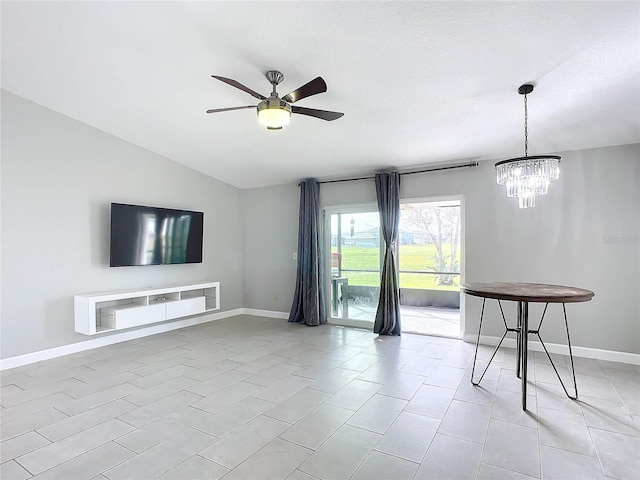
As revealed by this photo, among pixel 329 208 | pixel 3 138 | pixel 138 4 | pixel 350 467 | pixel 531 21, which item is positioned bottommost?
pixel 350 467

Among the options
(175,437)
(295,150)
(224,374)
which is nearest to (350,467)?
(175,437)

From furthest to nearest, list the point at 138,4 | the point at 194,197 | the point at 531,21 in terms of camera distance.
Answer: the point at 194,197
the point at 138,4
the point at 531,21

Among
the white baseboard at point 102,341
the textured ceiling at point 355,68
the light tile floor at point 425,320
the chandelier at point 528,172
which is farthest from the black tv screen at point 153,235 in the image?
the chandelier at point 528,172

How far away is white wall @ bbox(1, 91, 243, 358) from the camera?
3.92 meters

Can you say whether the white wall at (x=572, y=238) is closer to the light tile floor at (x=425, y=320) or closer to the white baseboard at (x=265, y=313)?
the light tile floor at (x=425, y=320)

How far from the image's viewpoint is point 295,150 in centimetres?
497

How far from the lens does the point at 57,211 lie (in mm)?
4301

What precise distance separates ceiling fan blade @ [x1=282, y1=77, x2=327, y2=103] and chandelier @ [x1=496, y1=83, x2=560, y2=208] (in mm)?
1746

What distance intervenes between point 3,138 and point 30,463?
11.4 ft

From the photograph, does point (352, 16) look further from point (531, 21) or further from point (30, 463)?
point (30, 463)

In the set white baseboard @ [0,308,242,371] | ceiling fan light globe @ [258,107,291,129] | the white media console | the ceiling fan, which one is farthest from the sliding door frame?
ceiling fan light globe @ [258,107,291,129]

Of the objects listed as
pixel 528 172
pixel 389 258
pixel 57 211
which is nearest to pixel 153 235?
pixel 57 211

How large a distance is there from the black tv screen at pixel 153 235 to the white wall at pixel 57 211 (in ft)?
0.71

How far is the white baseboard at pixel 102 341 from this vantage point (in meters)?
3.95
